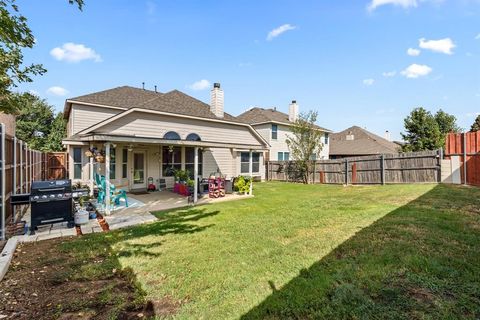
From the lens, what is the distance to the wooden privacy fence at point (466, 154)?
11.0 metres

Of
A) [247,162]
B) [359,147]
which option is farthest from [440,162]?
[359,147]

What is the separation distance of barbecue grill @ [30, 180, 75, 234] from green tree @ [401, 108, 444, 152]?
2762cm

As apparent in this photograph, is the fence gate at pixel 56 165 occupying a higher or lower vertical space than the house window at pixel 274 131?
lower

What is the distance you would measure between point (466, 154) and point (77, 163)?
1893 cm

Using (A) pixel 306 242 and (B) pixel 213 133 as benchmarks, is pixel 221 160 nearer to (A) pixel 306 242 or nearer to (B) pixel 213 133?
(B) pixel 213 133

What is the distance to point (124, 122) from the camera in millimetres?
12367

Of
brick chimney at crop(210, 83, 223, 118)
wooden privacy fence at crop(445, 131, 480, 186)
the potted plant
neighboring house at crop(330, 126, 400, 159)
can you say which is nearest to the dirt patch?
the potted plant

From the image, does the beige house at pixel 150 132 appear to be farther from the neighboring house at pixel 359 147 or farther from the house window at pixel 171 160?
the neighboring house at pixel 359 147

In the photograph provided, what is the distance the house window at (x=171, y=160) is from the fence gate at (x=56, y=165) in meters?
7.02

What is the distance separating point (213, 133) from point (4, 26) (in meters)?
11.2

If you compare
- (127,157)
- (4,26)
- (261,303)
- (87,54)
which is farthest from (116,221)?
(87,54)

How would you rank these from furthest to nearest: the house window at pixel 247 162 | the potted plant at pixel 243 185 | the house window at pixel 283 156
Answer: the house window at pixel 283 156 < the house window at pixel 247 162 < the potted plant at pixel 243 185

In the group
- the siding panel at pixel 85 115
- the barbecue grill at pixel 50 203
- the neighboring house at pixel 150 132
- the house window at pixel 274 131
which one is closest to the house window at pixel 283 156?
the house window at pixel 274 131

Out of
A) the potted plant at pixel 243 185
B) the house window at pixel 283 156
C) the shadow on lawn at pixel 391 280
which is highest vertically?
the house window at pixel 283 156
